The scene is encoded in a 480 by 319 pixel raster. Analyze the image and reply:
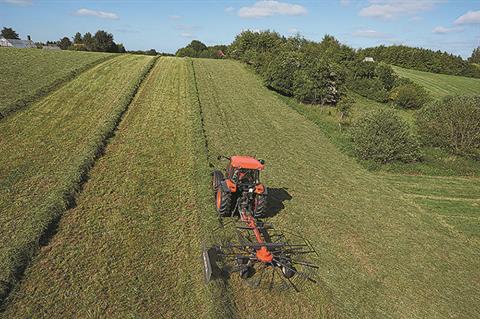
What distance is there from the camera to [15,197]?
12.2m

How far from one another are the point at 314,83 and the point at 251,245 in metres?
28.6

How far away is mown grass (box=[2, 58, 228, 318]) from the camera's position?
27.6 ft

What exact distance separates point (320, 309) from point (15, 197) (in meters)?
10.5

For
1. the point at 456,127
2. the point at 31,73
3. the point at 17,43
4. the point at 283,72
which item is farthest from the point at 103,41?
the point at 456,127

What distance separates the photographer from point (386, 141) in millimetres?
21469

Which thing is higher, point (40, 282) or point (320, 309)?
point (40, 282)

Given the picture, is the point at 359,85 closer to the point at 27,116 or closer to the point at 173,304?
the point at 27,116

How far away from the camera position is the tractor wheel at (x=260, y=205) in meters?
12.2

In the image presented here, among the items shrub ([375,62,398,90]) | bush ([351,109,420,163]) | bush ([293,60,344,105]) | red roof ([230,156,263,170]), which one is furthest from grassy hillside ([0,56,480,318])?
shrub ([375,62,398,90])

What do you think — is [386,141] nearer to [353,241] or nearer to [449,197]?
[449,197]

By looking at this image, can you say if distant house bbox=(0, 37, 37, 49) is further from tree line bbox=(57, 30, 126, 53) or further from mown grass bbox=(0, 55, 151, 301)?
mown grass bbox=(0, 55, 151, 301)

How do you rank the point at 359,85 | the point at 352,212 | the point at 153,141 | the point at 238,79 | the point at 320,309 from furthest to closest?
the point at 359,85 < the point at 238,79 < the point at 153,141 < the point at 352,212 < the point at 320,309

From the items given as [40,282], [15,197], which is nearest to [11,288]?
[40,282]

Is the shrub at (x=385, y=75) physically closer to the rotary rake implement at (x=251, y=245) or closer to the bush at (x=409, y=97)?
the bush at (x=409, y=97)
